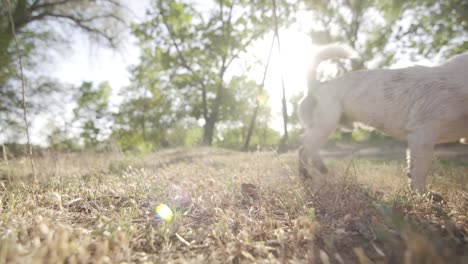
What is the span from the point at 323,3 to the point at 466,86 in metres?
14.0

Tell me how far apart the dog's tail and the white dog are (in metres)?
0.02

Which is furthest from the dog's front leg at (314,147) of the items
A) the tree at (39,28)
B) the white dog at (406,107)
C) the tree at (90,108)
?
the tree at (90,108)

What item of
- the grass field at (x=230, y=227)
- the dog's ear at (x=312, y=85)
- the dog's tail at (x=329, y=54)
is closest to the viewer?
the grass field at (x=230, y=227)

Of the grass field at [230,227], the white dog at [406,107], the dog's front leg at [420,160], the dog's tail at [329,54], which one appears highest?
the dog's tail at [329,54]

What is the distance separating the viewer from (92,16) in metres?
10.6

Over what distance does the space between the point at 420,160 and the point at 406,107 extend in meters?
0.72

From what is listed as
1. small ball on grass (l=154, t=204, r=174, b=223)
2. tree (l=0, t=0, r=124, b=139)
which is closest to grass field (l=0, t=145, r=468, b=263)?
small ball on grass (l=154, t=204, r=174, b=223)

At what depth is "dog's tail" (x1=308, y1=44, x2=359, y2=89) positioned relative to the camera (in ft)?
14.1

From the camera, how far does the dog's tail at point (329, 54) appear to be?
169 inches

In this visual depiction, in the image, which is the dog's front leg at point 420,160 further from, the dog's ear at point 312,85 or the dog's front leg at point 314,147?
the dog's ear at point 312,85

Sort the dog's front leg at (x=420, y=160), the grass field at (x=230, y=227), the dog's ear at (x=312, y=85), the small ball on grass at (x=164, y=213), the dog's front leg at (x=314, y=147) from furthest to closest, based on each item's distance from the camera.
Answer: the dog's ear at (x=312, y=85) → the dog's front leg at (x=314, y=147) → the dog's front leg at (x=420, y=160) → the small ball on grass at (x=164, y=213) → the grass field at (x=230, y=227)

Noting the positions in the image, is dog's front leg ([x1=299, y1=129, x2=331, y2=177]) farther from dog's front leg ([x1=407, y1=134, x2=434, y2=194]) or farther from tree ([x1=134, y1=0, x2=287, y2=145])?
tree ([x1=134, y1=0, x2=287, y2=145])

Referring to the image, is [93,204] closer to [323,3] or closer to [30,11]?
[30,11]

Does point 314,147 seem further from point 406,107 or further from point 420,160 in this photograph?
point 420,160
